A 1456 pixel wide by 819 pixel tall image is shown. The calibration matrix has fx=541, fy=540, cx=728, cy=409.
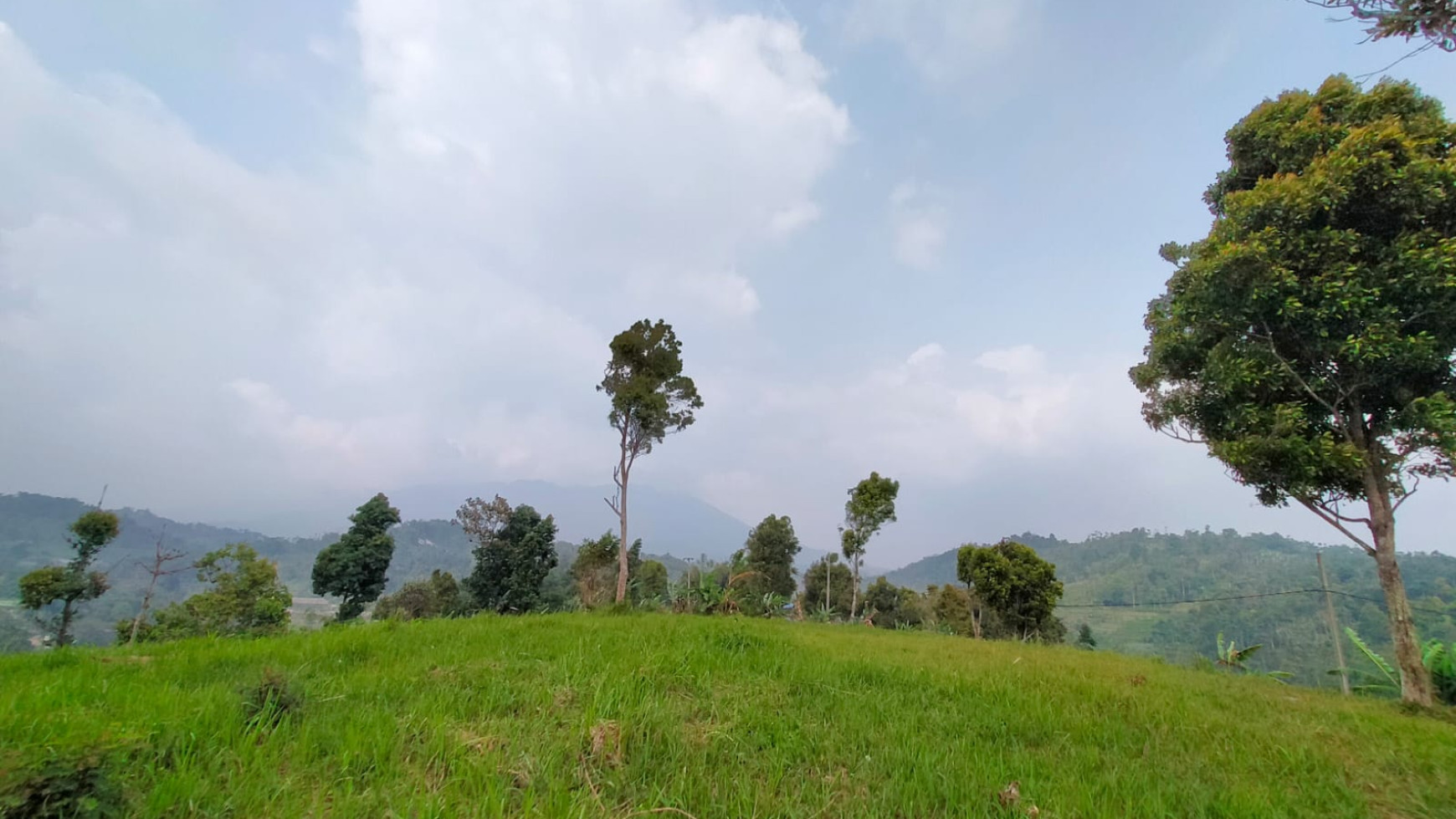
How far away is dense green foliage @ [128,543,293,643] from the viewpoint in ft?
72.4

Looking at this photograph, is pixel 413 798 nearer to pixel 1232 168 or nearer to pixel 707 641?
pixel 707 641

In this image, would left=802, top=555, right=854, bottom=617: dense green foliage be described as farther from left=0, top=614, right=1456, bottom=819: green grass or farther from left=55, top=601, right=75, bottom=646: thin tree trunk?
left=55, top=601, right=75, bottom=646: thin tree trunk

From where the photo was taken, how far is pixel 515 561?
1174 inches

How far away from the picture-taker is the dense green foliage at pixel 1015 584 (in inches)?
829

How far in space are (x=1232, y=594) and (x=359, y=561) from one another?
201ft

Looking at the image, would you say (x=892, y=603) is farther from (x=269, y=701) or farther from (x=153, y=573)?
(x=269, y=701)

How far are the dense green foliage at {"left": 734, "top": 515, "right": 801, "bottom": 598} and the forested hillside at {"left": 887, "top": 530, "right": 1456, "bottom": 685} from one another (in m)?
15.7

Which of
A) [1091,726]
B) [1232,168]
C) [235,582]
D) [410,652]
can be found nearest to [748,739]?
[1091,726]

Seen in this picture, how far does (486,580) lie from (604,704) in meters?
30.6

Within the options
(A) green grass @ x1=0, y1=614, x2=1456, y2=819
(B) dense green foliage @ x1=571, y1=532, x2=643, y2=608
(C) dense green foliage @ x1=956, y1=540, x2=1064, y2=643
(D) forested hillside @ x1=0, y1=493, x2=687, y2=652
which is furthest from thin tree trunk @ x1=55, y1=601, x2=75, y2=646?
(D) forested hillside @ x1=0, y1=493, x2=687, y2=652

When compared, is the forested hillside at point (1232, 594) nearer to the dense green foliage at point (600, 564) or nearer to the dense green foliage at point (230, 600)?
the dense green foliage at point (600, 564)

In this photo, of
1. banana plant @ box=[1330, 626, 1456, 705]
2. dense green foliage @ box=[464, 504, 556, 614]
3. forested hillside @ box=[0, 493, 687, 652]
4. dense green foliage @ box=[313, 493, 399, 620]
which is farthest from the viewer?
forested hillside @ box=[0, 493, 687, 652]

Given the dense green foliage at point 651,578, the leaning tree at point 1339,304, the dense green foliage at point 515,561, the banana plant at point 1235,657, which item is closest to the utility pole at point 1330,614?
the banana plant at point 1235,657

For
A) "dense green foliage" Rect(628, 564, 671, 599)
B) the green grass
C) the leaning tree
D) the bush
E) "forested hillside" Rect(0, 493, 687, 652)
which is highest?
the leaning tree
